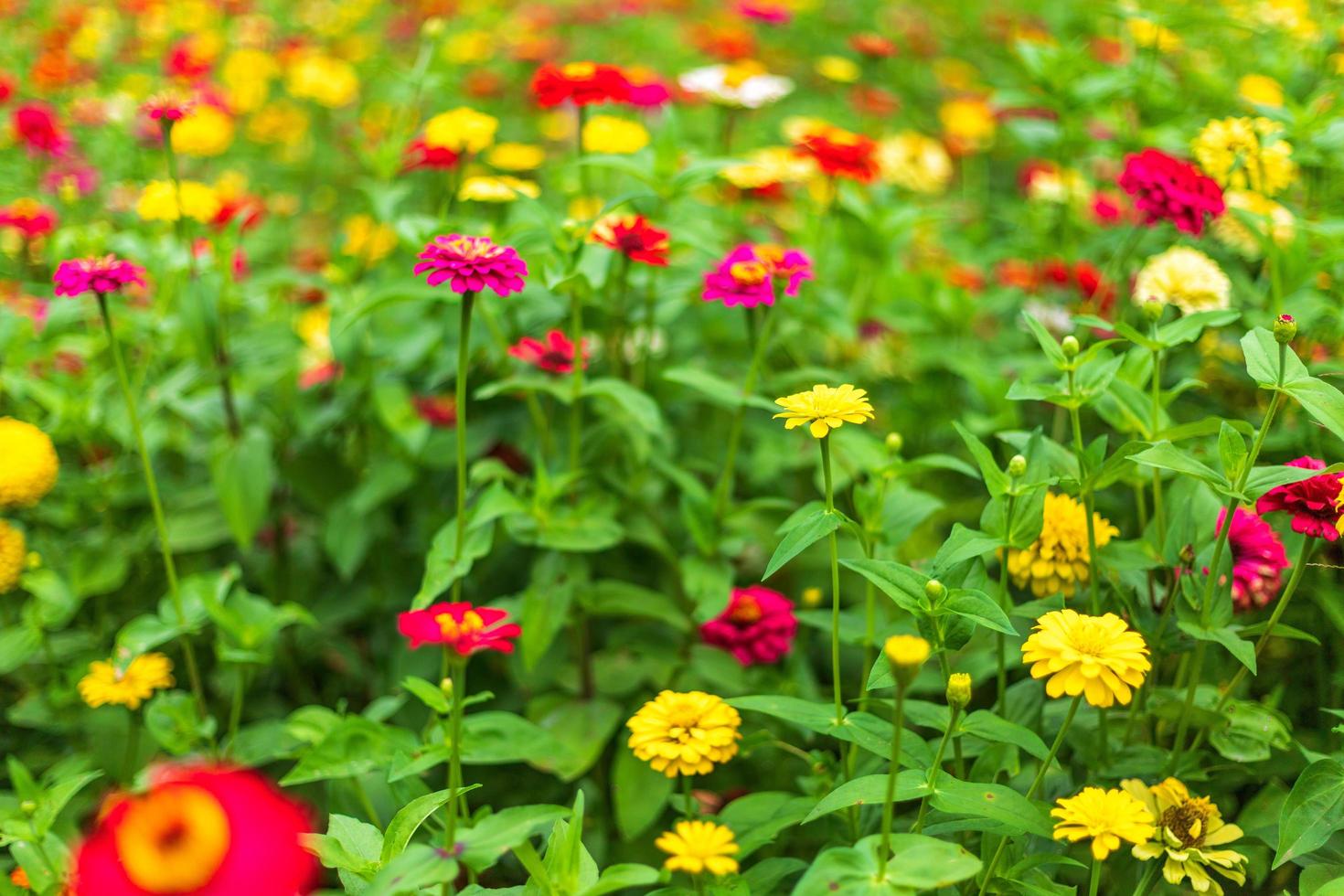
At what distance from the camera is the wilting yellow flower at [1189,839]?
1.08 metres

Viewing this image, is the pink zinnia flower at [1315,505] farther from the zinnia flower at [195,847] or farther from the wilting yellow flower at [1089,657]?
the zinnia flower at [195,847]

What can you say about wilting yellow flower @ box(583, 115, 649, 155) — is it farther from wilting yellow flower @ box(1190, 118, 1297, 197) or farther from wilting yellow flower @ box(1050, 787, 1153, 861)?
wilting yellow flower @ box(1050, 787, 1153, 861)

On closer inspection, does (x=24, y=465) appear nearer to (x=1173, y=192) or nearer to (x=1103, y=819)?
(x=1103, y=819)

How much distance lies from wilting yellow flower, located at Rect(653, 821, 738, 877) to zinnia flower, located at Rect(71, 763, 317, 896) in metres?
0.37

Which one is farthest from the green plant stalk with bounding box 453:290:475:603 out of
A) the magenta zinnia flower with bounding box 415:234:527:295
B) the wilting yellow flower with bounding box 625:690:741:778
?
the wilting yellow flower with bounding box 625:690:741:778

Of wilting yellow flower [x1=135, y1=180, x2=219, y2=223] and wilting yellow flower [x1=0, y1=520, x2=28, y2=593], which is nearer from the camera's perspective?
wilting yellow flower [x1=0, y1=520, x2=28, y2=593]

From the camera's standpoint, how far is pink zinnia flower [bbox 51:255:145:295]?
4.19 ft

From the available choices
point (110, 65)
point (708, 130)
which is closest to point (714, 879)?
point (708, 130)

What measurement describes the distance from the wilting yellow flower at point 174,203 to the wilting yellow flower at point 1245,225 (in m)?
1.66

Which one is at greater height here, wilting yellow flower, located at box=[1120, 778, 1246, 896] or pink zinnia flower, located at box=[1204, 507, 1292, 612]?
pink zinnia flower, located at box=[1204, 507, 1292, 612]

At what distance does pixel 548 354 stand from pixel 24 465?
0.80 meters

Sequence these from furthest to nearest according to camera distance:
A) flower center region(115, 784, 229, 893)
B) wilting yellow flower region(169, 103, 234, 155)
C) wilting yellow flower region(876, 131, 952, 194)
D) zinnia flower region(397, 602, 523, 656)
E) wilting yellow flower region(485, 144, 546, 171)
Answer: wilting yellow flower region(876, 131, 952, 194) < wilting yellow flower region(169, 103, 234, 155) < wilting yellow flower region(485, 144, 546, 171) < zinnia flower region(397, 602, 523, 656) < flower center region(115, 784, 229, 893)

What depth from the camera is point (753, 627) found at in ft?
4.83

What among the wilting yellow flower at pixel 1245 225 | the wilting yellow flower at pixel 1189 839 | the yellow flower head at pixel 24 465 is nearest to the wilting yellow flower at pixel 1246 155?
the wilting yellow flower at pixel 1245 225
